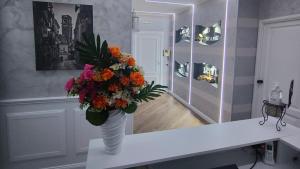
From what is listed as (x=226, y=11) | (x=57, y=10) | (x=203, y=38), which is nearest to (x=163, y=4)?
(x=203, y=38)

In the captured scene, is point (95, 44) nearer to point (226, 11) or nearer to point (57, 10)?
point (57, 10)

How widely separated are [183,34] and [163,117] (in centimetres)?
246

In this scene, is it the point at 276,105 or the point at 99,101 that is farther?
the point at 276,105

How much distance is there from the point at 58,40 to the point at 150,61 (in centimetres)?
496

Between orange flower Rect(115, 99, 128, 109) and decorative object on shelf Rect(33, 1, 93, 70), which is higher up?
decorative object on shelf Rect(33, 1, 93, 70)

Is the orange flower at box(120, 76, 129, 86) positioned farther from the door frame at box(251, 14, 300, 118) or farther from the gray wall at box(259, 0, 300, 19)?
the door frame at box(251, 14, 300, 118)

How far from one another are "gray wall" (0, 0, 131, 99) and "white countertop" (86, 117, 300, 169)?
1.33m

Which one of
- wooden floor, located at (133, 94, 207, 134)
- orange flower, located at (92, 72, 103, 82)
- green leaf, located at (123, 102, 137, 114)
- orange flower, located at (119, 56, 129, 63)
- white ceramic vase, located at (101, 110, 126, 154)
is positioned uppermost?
orange flower, located at (119, 56, 129, 63)

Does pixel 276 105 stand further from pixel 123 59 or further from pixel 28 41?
pixel 28 41

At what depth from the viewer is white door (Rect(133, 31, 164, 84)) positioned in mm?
6898

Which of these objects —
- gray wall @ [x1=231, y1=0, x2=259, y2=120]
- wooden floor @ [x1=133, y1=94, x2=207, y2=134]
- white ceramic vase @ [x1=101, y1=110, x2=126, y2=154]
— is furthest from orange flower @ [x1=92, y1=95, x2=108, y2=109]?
gray wall @ [x1=231, y1=0, x2=259, y2=120]

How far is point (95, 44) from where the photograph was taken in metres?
1.11

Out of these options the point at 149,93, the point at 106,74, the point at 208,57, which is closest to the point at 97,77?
the point at 106,74

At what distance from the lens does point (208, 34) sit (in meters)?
4.36
